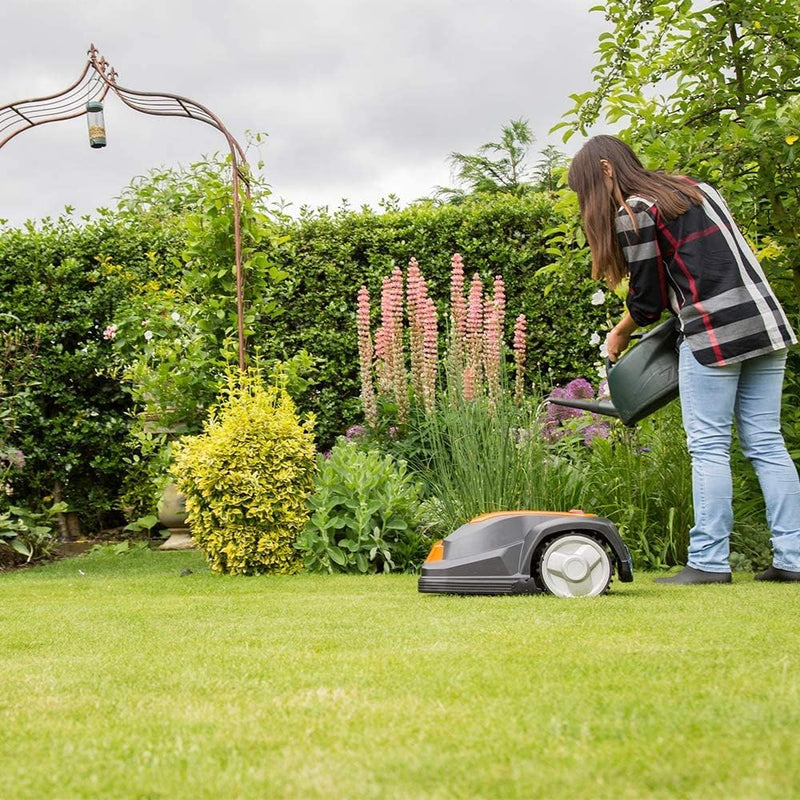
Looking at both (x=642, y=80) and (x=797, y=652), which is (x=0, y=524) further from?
(x=797, y=652)

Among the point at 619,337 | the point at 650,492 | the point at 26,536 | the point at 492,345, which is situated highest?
the point at 492,345

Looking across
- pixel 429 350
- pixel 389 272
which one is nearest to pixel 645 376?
pixel 429 350

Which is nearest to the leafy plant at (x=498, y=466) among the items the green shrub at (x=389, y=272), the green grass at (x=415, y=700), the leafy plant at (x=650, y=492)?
the leafy plant at (x=650, y=492)

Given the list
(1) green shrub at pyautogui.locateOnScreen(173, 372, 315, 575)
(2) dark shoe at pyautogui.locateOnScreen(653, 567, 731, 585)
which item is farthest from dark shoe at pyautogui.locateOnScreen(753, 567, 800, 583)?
(1) green shrub at pyautogui.locateOnScreen(173, 372, 315, 575)

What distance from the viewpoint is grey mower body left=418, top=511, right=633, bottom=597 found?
350 centimetres

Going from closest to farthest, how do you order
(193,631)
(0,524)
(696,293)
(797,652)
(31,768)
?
(31,768), (797,652), (193,631), (696,293), (0,524)

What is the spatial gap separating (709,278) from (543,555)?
47.4 inches

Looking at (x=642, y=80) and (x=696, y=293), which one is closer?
(x=696, y=293)

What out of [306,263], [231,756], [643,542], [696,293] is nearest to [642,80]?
[696,293]

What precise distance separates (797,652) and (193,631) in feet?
5.58

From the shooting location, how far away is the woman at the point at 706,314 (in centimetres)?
377

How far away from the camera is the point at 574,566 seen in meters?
3.50

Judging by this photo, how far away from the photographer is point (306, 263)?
7.87 meters

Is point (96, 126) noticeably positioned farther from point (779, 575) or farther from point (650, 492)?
point (779, 575)
